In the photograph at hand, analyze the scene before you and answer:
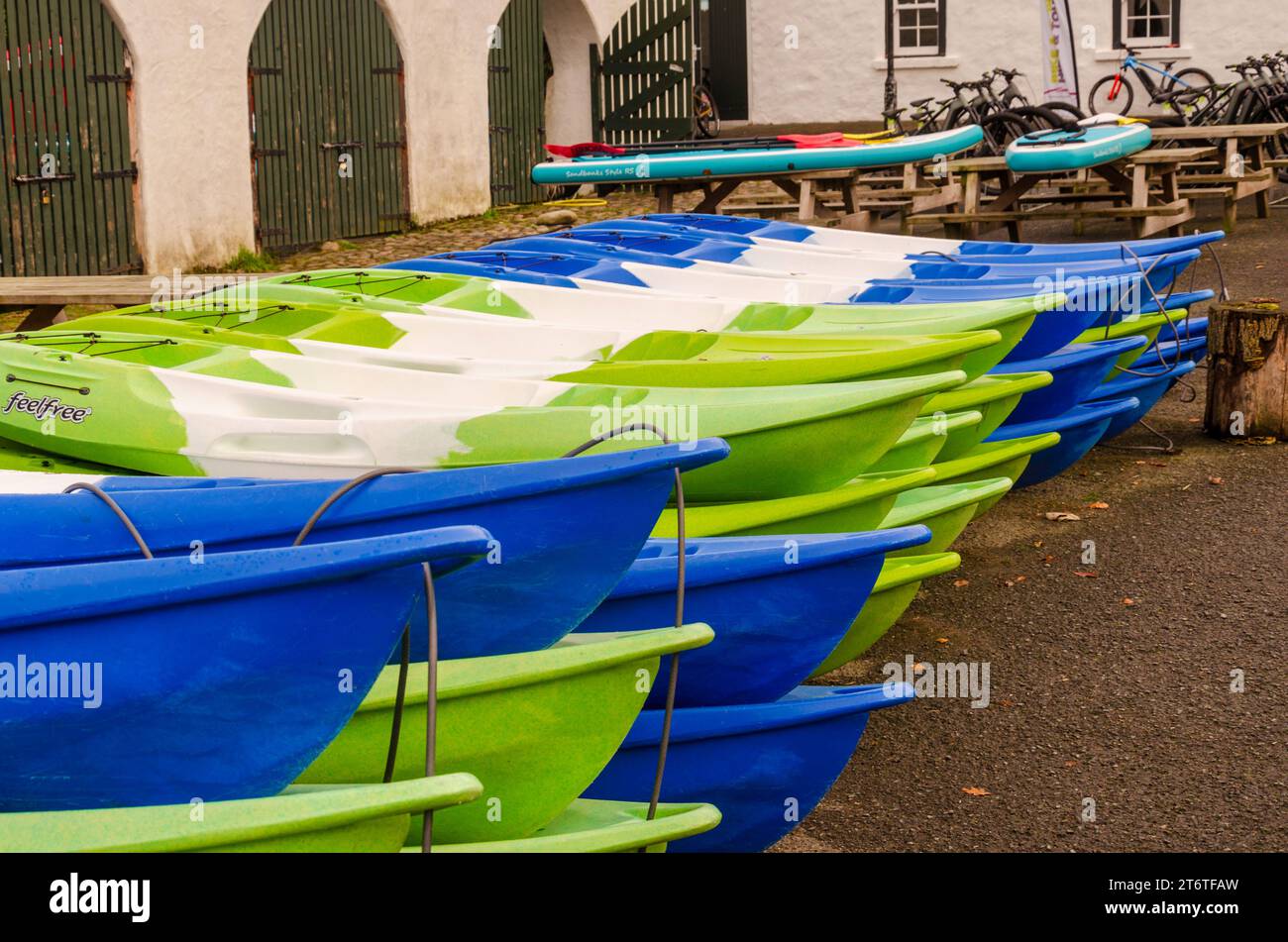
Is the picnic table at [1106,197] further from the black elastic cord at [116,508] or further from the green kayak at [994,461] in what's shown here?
the black elastic cord at [116,508]

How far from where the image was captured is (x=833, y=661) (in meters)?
4.27

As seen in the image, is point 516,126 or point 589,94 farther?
point 589,94

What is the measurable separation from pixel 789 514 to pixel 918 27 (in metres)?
17.4

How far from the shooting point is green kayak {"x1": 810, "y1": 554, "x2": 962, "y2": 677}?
4145 mm

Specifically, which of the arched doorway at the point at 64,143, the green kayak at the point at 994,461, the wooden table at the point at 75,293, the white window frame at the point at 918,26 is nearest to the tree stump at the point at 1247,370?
the green kayak at the point at 994,461

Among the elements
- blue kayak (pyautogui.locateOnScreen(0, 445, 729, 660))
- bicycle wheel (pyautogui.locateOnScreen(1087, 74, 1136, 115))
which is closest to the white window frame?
bicycle wheel (pyautogui.locateOnScreen(1087, 74, 1136, 115))

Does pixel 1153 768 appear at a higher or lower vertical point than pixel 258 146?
lower

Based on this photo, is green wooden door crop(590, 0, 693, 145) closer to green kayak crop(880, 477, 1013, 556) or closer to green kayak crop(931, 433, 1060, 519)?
green kayak crop(931, 433, 1060, 519)

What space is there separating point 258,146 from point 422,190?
220 centimetres

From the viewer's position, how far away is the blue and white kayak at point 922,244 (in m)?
7.01

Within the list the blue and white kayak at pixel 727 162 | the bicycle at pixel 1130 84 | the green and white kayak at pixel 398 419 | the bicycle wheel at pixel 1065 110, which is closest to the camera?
the green and white kayak at pixel 398 419

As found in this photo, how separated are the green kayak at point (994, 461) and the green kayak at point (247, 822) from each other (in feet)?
10.1
